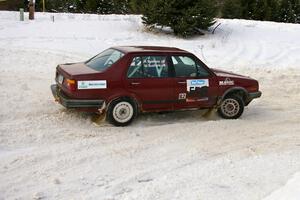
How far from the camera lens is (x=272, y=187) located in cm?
657

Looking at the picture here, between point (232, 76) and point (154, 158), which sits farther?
point (232, 76)

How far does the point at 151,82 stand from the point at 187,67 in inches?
35.1

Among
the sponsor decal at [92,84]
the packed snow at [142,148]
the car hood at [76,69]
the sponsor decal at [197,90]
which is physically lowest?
the packed snow at [142,148]

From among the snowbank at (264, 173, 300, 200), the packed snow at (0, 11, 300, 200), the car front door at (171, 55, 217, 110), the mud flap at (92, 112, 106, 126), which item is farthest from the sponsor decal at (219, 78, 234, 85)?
the snowbank at (264, 173, 300, 200)

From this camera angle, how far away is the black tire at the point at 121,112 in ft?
29.6

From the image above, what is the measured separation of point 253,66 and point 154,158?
9102mm

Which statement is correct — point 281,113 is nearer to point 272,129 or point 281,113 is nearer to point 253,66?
point 272,129

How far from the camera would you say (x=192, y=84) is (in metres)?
9.71

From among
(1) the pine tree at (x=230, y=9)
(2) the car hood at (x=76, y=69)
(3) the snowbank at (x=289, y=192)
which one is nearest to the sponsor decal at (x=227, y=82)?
(2) the car hood at (x=76, y=69)

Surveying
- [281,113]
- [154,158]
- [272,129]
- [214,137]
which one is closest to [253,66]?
[281,113]

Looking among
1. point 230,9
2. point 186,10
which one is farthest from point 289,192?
point 230,9

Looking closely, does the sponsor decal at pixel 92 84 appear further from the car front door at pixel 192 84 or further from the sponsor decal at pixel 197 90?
the sponsor decal at pixel 197 90

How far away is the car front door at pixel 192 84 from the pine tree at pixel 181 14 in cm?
865

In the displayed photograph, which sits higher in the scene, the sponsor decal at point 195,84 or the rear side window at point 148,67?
the rear side window at point 148,67
